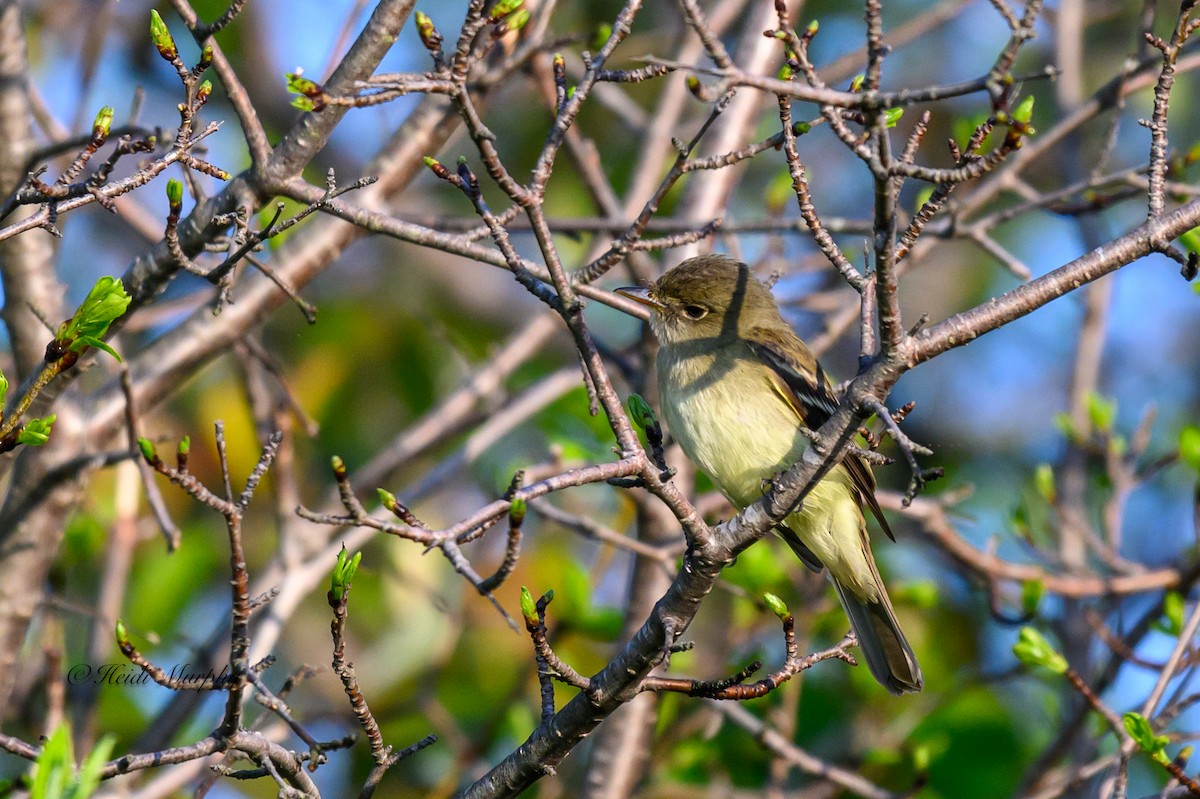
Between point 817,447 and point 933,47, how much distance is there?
9.15m

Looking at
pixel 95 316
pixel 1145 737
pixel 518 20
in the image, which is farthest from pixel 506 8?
pixel 1145 737

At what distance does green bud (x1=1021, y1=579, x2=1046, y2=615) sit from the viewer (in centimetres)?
524

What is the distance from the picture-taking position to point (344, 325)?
7.87 metres

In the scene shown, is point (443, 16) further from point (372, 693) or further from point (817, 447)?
point (817, 447)

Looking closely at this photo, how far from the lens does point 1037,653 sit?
13.9ft

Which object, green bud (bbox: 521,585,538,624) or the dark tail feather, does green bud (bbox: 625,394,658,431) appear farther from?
the dark tail feather

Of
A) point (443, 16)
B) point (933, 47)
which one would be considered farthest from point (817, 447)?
point (933, 47)

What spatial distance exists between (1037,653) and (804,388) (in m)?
1.35

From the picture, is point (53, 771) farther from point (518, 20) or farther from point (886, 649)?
point (886, 649)

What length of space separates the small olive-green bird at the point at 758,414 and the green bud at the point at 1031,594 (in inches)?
24.8

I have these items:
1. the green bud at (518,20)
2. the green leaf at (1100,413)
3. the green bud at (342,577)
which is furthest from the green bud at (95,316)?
the green leaf at (1100,413)

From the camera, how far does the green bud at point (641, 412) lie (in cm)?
316

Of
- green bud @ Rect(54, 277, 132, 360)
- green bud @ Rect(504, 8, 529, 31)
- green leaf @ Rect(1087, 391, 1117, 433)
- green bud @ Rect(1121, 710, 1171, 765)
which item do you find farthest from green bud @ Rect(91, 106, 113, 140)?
green leaf @ Rect(1087, 391, 1117, 433)

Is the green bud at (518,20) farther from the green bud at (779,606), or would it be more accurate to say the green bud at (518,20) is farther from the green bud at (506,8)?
the green bud at (779,606)
